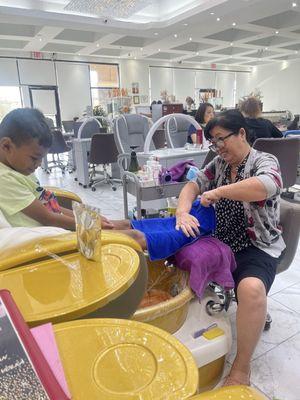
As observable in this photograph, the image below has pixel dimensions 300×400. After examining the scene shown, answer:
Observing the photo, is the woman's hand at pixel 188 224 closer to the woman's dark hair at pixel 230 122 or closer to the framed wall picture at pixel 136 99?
the woman's dark hair at pixel 230 122

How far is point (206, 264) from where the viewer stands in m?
1.24

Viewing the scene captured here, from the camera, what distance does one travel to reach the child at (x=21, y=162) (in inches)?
45.0

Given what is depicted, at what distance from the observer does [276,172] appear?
134cm

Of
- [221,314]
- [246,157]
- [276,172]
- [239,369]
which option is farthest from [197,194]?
[239,369]

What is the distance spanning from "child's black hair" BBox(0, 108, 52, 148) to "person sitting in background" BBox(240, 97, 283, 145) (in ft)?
7.49

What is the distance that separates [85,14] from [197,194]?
620 centimetres

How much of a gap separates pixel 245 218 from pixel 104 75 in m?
11.4

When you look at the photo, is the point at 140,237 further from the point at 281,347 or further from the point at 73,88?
the point at 73,88

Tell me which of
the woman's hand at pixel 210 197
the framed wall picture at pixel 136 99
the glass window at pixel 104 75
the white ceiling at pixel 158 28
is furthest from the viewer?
the framed wall picture at pixel 136 99

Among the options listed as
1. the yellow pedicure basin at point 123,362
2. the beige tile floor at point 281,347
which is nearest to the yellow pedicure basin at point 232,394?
the yellow pedicure basin at point 123,362

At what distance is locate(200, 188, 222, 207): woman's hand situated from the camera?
1.36m

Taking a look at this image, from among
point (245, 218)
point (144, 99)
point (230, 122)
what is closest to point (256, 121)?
point (230, 122)

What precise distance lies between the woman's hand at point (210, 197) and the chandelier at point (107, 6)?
536 centimetres

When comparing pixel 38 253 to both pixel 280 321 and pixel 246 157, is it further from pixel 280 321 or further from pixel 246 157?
pixel 280 321
